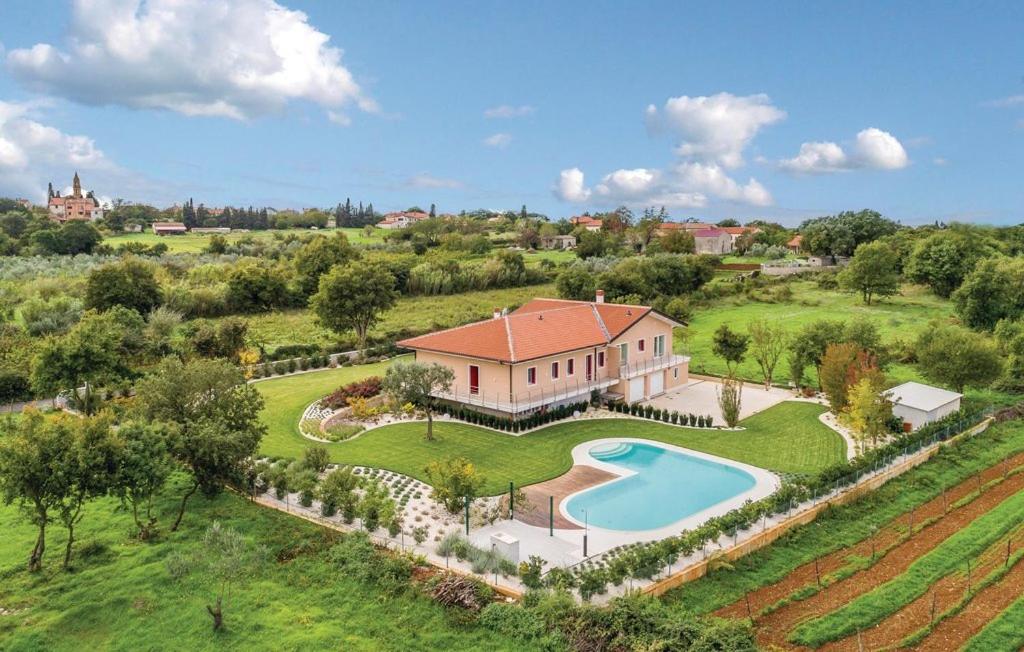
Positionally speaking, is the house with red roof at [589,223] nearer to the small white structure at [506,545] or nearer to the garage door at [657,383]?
the garage door at [657,383]

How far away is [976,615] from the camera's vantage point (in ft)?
49.0

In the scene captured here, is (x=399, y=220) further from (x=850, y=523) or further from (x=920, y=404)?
(x=850, y=523)

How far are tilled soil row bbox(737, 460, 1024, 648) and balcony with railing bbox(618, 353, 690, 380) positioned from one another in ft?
47.0

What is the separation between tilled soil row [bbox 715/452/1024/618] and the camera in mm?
15508

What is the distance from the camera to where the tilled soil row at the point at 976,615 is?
13888mm

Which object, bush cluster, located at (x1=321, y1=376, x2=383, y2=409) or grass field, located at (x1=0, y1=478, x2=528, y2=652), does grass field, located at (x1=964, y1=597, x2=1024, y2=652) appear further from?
bush cluster, located at (x1=321, y1=376, x2=383, y2=409)

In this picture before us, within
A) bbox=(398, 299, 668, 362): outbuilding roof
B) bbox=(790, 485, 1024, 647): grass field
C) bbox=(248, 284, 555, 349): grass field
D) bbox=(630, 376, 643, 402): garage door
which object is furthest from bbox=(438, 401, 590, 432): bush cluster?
bbox=(248, 284, 555, 349): grass field

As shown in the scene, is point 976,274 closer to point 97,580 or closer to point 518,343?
point 518,343

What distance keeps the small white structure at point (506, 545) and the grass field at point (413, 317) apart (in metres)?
29.5

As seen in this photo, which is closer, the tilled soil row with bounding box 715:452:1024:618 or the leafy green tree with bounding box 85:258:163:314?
the tilled soil row with bounding box 715:452:1024:618

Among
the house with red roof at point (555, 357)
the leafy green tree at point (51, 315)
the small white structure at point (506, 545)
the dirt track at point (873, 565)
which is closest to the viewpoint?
the dirt track at point (873, 565)

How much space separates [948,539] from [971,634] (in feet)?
16.7

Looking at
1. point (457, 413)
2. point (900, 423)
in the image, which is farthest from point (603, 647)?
point (900, 423)

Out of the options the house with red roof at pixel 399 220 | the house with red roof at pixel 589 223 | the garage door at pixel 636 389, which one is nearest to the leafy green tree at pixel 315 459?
the garage door at pixel 636 389
